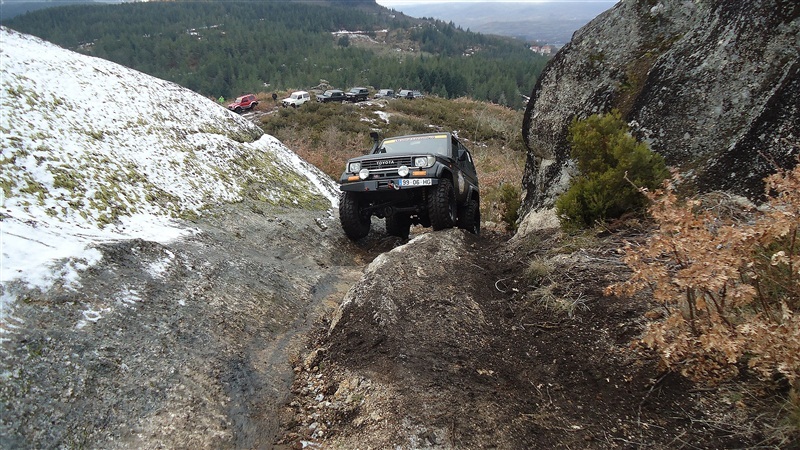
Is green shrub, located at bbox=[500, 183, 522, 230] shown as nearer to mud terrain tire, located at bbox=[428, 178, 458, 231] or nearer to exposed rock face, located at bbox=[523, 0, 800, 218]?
exposed rock face, located at bbox=[523, 0, 800, 218]

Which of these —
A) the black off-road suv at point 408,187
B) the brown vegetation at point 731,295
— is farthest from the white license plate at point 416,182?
the brown vegetation at point 731,295

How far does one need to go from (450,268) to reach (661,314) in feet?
7.88

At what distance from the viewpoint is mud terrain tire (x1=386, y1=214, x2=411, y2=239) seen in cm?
811

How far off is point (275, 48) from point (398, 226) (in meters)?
118

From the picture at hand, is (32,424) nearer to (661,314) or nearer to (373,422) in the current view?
(373,422)

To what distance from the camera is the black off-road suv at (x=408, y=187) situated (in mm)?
6523

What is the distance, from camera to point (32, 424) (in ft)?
8.59

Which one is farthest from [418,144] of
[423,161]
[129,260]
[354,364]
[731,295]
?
[731,295]

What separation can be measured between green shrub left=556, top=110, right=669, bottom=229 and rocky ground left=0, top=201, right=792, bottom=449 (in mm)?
513

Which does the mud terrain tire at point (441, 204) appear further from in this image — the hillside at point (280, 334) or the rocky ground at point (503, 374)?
the rocky ground at point (503, 374)

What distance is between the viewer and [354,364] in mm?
3619

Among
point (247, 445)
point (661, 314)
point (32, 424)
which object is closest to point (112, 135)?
point (32, 424)

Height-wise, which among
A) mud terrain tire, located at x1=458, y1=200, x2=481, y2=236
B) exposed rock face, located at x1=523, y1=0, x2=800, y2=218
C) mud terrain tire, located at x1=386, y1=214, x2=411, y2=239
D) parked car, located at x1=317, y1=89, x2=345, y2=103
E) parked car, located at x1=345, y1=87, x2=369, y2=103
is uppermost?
exposed rock face, located at x1=523, y1=0, x2=800, y2=218

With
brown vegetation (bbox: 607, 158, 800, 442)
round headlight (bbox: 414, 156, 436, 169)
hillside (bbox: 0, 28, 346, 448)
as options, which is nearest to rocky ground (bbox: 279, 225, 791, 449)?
brown vegetation (bbox: 607, 158, 800, 442)
